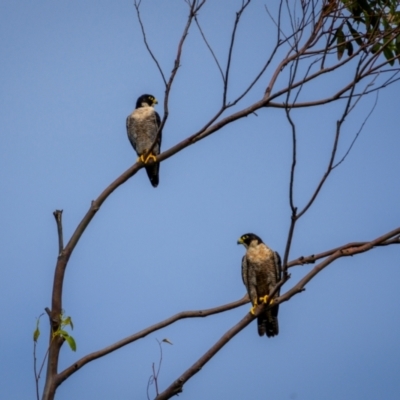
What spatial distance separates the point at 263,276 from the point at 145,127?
285 cm

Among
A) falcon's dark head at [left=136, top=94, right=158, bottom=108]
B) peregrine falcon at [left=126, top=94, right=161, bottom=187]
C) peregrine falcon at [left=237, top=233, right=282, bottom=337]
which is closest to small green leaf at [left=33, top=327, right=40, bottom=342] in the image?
peregrine falcon at [left=237, top=233, right=282, bottom=337]

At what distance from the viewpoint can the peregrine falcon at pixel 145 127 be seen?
9.28 meters

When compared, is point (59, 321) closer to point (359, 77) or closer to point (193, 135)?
point (193, 135)

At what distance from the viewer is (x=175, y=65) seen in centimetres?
461

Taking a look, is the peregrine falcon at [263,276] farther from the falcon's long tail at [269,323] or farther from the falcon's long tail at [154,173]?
the falcon's long tail at [154,173]

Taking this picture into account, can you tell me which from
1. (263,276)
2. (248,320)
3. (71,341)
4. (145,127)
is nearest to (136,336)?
(71,341)

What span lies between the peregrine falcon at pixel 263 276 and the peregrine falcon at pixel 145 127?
217 centimetres

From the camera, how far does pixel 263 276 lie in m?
7.33

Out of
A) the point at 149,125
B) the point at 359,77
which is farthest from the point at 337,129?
the point at 149,125

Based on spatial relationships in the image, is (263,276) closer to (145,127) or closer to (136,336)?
(145,127)

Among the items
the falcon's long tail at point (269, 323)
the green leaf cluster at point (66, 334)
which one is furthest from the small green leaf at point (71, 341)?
the falcon's long tail at point (269, 323)

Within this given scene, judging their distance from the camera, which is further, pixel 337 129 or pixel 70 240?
pixel 70 240

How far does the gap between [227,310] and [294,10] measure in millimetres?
1922

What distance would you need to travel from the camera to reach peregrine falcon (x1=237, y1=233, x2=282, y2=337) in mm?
7273
